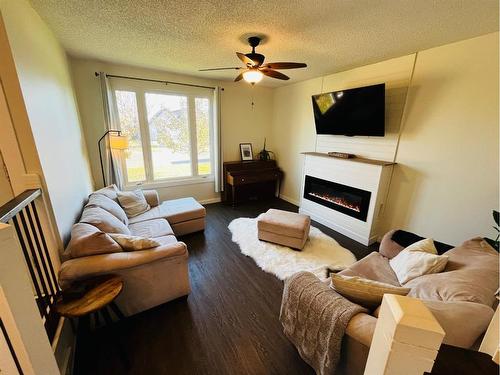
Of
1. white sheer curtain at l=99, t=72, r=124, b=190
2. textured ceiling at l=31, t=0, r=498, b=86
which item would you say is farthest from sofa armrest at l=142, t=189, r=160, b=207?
textured ceiling at l=31, t=0, r=498, b=86

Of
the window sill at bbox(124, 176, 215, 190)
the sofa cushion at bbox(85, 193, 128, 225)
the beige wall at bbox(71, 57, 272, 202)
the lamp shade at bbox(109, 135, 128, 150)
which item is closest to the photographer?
the sofa cushion at bbox(85, 193, 128, 225)

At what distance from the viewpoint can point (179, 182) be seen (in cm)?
404

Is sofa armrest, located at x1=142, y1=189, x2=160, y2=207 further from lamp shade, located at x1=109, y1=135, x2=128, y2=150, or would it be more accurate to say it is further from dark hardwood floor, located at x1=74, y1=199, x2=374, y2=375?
dark hardwood floor, located at x1=74, y1=199, x2=374, y2=375

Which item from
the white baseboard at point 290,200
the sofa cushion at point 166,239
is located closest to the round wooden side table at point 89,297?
the sofa cushion at point 166,239

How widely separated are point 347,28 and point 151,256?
2650 millimetres

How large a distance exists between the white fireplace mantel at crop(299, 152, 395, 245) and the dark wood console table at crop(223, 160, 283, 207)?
3.33 ft

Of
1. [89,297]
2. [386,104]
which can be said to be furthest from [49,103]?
[386,104]

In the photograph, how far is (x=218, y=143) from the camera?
13.3 ft

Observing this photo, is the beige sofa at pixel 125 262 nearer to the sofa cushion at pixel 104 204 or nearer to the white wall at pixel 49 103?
the sofa cushion at pixel 104 204

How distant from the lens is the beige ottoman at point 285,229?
2680 millimetres

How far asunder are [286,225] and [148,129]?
111 inches

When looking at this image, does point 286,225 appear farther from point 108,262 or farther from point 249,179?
point 108,262

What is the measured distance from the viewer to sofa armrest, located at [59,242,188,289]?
142cm

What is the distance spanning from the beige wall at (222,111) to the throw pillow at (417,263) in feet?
11.4
